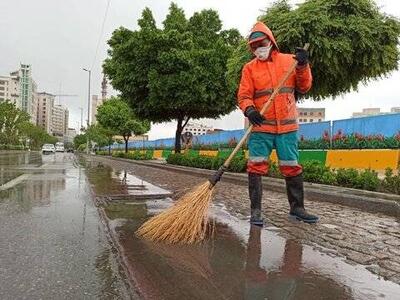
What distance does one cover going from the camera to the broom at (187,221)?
448 centimetres

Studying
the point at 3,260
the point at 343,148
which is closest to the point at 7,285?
the point at 3,260

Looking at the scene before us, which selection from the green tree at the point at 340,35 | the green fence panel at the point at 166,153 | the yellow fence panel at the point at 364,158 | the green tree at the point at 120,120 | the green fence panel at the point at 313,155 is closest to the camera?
the green tree at the point at 340,35

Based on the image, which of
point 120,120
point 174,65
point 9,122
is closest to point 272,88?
point 174,65

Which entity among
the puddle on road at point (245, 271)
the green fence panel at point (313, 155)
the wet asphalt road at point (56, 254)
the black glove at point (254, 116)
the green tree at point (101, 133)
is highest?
the green tree at point (101, 133)

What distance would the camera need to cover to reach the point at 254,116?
16.0ft

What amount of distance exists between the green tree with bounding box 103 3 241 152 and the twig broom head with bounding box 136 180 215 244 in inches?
615

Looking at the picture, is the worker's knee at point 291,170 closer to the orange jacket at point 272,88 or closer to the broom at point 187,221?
the orange jacket at point 272,88

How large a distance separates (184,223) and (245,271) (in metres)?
1.31

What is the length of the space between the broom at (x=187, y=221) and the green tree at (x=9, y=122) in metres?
71.4

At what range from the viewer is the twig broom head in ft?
14.7

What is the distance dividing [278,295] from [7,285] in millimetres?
1797

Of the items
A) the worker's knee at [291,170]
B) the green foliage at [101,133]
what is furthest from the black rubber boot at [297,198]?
the green foliage at [101,133]

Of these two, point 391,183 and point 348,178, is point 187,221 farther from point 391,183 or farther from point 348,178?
point 348,178

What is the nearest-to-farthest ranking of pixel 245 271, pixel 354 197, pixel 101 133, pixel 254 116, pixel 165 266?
pixel 245 271
pixel 165 266
pixel 254 116
pixel 354 197
pixel 101 133
